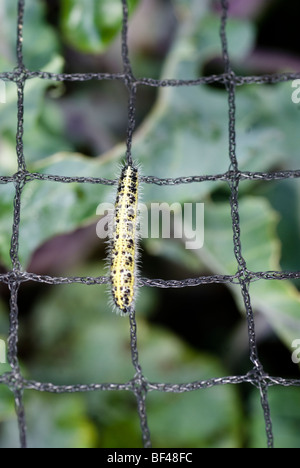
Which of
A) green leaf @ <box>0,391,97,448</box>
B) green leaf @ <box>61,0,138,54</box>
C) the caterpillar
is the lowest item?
green leaf @ <box>0,391,97,448</box>

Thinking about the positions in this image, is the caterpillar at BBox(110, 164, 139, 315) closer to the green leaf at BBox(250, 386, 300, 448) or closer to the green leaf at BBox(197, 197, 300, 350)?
the green leaf at BBox(197, 197, 300, 350)

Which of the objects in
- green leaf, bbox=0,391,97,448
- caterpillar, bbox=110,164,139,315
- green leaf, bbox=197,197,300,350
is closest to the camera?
caterpillar, bbox=110,164,139,315

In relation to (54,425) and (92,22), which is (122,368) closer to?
(54,425)

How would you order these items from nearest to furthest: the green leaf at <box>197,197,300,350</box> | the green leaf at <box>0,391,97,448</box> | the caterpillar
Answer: the caterpillar, the green leaf at <box>197,197,300,350</box>, the green leaf at <box>0,391,97,448</box>

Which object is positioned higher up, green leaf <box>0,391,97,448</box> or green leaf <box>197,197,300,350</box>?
green leaf <box>197,197,300,350</box>

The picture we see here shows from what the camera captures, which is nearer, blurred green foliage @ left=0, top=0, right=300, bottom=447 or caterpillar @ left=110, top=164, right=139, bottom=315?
caterpillar @ left=110, top=164, right=139, bottom=315

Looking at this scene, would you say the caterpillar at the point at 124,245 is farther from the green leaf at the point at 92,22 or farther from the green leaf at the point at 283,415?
the green leaf at the point at 283,415

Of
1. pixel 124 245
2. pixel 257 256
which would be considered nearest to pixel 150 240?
pixel 257 256

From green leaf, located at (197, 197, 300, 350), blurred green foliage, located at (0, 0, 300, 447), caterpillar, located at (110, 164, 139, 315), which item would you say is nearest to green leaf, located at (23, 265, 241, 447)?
blurred green foliage, located at (0, 0, 300, 447)

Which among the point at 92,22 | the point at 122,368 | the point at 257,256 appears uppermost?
the point at 92,22
